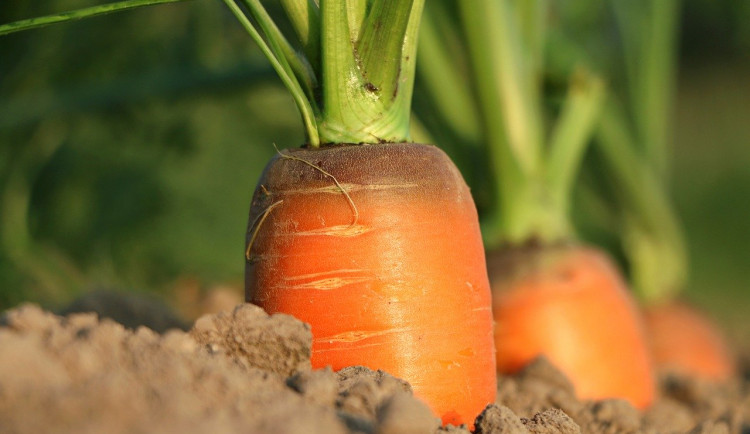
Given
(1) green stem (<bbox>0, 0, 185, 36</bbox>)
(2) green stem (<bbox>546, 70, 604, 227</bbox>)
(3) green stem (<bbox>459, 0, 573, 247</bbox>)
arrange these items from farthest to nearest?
(2) green stem (<bbox>546, 70, 604, 227</bbox>) → (3) green stem (<bbox>459, 0, 573, 247</bbox>) → (1) green stem (<bbox>0, 0, 185, 36</bbox>)

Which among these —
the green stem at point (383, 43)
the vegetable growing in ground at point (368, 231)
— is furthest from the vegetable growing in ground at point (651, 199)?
the green stem at point (383, 43)

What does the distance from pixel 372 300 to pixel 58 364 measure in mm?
565

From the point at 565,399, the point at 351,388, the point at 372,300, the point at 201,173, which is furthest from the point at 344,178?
the point at 201,173

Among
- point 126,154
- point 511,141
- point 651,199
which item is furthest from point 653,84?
point 126,154

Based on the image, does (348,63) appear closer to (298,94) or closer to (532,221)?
(298,94)

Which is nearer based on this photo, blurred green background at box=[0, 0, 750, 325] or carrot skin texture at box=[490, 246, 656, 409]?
carrot skin texture at box=[490, 246, 656, 409]

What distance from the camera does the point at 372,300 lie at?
1.48 meters

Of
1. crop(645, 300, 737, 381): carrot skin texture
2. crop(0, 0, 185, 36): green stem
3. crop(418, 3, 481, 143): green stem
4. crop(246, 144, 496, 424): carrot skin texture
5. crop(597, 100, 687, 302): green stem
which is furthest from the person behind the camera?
crop(597, 100, 687, 302): green stem

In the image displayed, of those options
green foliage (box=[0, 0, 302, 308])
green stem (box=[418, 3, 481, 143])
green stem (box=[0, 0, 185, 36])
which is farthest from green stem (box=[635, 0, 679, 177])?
green stem (box=[0, 0, 185, 36])

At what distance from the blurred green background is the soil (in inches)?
71.2

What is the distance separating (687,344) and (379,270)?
2006 millimetres

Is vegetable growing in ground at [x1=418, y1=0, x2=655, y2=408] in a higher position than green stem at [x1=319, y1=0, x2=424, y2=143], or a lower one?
lower

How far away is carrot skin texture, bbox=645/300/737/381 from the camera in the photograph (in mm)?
3107

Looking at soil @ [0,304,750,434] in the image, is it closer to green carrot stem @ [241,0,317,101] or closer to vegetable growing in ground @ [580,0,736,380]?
green carrot stem @ [241,0,317,101]
